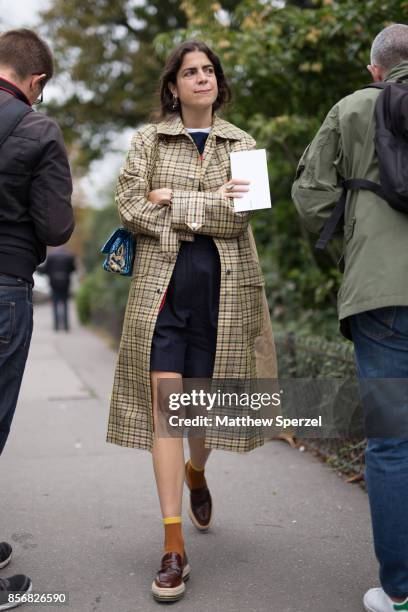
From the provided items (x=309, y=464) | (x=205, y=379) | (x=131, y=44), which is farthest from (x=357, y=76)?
(x=131, y=44)

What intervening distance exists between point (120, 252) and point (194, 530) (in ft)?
4.67

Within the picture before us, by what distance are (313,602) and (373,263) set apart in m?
1.33

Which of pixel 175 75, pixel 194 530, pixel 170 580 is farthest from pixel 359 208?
pixel 194 530

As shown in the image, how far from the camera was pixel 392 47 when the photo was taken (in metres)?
2.77

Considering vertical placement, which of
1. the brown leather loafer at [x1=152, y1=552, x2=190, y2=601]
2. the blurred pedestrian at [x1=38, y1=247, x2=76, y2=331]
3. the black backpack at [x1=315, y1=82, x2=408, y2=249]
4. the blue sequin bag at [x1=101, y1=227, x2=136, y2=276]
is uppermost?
the black backpack at [x1=315, y1=82, x2=408, y2=249]

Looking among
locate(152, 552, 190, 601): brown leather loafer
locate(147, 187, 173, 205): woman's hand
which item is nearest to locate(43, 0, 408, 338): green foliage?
locate(147, 187, 173, 205): woman's hand

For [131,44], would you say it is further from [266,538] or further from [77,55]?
[266,538]

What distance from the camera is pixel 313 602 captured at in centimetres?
299

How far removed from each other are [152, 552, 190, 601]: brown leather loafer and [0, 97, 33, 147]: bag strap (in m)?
1.71

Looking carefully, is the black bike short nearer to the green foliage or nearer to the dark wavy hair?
the dark wavy hair

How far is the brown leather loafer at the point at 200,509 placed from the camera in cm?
372

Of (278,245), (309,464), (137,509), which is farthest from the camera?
(278,245)

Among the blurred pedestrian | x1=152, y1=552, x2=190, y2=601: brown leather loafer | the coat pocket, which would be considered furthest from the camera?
the blurred pedestrian

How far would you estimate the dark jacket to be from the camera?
278 centimetres
